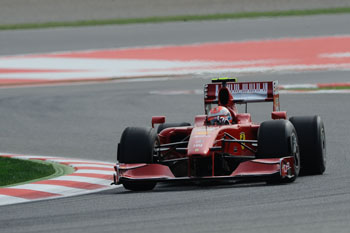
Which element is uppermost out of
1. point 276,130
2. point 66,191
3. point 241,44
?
point 241,44

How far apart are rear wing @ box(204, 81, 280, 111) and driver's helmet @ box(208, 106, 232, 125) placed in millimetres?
918

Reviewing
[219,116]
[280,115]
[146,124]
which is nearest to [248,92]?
[280,115]

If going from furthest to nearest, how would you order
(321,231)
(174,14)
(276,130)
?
(174,14) < (276,130) < (321,231)

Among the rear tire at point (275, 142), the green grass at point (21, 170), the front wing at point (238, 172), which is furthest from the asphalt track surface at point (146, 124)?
the green grass at point (21, 170)

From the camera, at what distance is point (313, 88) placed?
78.1 ft

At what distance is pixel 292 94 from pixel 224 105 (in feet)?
36.8

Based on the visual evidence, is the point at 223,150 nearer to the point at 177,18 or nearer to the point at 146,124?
the point at 146,124

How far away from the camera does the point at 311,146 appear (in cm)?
1173

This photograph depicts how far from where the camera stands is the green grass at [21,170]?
12.4m

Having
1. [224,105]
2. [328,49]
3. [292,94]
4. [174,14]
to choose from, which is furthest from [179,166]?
[174,14]

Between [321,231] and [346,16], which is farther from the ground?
[346,16]

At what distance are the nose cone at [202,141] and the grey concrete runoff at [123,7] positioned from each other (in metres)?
38.7

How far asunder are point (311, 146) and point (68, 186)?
10.3 ft

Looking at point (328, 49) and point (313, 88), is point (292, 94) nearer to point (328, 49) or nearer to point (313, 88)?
point (313, 88)
